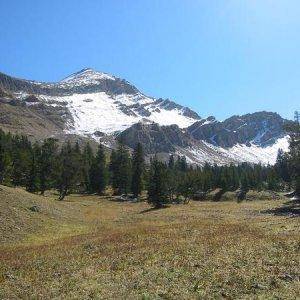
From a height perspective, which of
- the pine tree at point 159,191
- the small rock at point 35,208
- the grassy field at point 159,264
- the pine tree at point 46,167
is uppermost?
the pine tree at point 46,167

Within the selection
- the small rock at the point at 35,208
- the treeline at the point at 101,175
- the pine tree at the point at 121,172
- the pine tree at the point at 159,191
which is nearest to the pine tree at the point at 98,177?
the treeline at the point at 101,175

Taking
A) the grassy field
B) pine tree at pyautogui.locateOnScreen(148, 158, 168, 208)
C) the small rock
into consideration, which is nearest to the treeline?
pine tree at pyautogui.locateOnScreen(148, 158, 168, 208)

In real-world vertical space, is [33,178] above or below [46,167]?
below

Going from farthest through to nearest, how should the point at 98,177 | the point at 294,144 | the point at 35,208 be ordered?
1. the point at 98,177
2. the point at 294,144
3. the point at 35,208

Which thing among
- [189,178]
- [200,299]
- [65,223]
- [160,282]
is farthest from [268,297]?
[189,178]

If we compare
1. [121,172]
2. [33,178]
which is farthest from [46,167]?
[121,172]

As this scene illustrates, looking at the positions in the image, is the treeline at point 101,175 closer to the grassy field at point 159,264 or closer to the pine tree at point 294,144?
the pine tree at point 294,144

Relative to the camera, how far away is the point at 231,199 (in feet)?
432

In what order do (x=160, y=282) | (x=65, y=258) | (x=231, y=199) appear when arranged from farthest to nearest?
(x=231, y=199)
(x=65, y=258)
(x=160, y=282)

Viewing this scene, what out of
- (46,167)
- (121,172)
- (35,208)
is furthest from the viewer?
(121,172)

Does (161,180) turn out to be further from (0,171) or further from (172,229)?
(172,229)

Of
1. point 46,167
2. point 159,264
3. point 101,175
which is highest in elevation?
point 46,167

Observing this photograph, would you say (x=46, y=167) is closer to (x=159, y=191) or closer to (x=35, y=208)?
(x=159, y=191)

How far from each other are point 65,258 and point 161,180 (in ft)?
206
